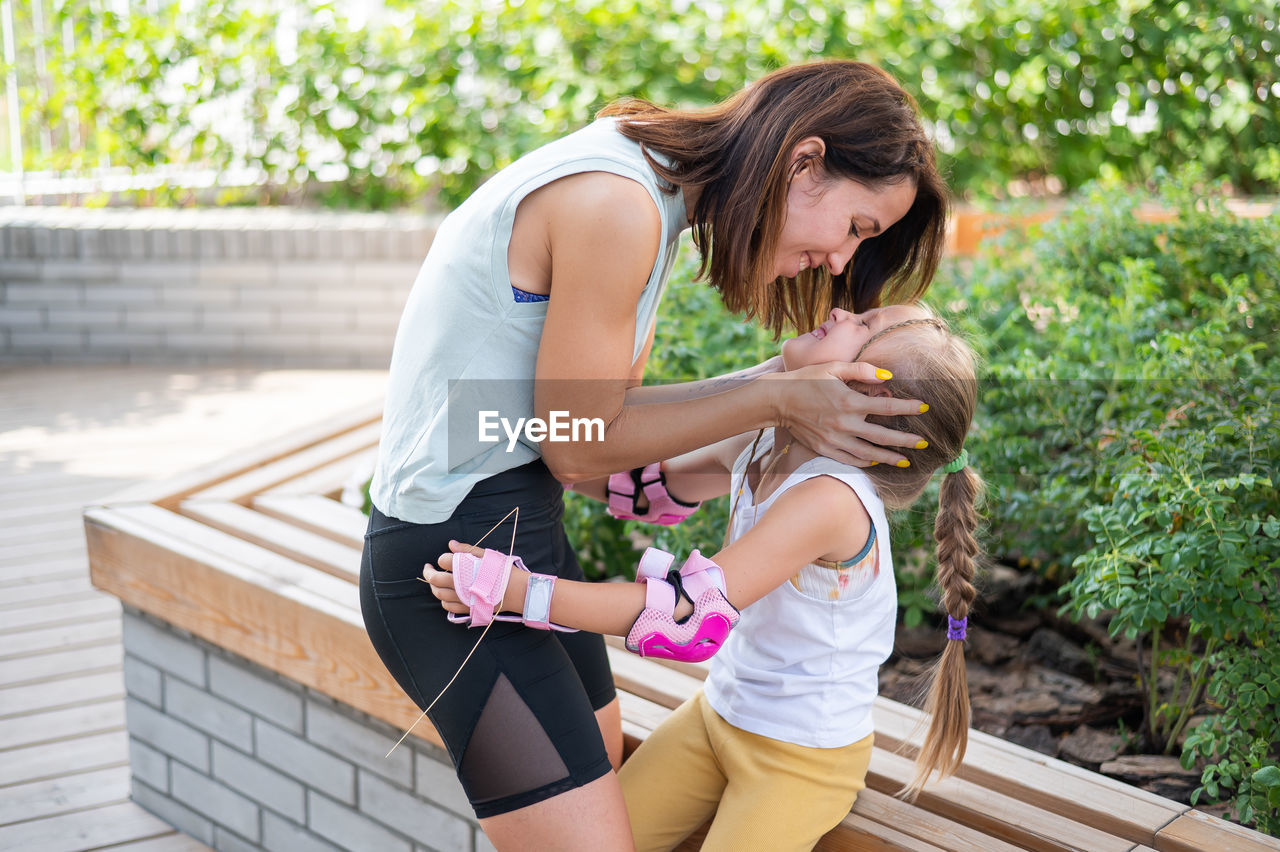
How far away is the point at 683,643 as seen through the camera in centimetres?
140

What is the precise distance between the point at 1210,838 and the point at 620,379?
3.16 feet

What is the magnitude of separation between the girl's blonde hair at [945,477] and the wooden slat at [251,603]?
2.61ft

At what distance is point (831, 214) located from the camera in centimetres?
151

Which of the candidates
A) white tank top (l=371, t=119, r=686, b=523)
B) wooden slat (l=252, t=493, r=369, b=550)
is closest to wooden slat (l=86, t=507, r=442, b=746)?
wooden slat (l=252, t=493, r=369, b=550)

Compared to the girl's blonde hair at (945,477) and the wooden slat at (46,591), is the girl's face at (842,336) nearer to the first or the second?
the girl's blonde hair at (945,477)

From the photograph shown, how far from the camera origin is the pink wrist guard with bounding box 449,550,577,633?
4.57 feet

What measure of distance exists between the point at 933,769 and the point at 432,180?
5.38 metres

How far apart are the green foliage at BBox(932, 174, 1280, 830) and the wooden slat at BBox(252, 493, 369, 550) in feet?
4.34

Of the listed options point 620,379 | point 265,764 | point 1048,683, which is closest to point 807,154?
point 620,379

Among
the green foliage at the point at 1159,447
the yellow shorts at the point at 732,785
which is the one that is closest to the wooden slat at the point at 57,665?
the yellow shorts at the point at 732,785

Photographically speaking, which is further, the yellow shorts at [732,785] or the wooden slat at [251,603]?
the wooden slat at [251,603]

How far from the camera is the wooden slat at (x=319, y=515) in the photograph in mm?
2432

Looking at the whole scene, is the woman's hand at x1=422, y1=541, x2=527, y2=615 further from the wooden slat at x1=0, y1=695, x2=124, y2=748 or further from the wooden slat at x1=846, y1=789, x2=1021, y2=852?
the wooden slat at x1=0, y1=695, x2=124, y2=748

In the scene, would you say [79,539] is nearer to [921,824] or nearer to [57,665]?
[57,665]
